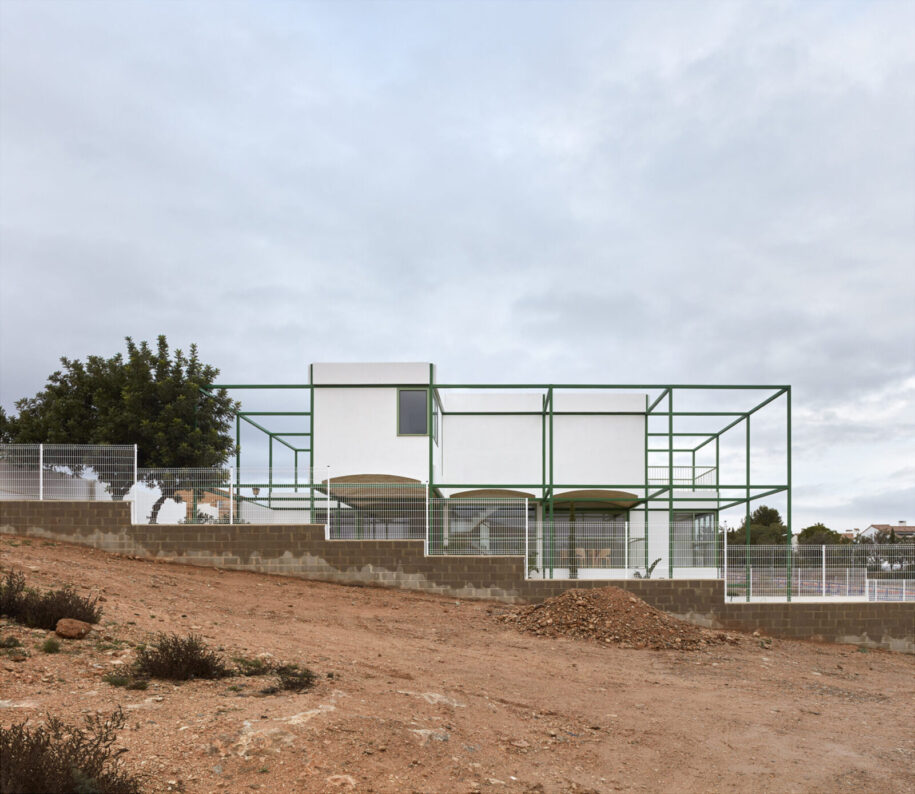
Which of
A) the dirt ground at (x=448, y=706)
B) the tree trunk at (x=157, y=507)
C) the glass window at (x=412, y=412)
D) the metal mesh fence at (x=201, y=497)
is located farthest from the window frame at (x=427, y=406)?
the dirt ground at (x=448, y=706)

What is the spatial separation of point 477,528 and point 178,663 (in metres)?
11.5

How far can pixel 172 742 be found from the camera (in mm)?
6363

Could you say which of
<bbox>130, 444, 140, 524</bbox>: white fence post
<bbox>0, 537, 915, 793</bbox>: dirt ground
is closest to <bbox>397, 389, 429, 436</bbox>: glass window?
<bbox>130, 444, 140, 524</bbox>: white fence post

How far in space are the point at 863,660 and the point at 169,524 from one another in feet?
51.2

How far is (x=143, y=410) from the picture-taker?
2261 cm

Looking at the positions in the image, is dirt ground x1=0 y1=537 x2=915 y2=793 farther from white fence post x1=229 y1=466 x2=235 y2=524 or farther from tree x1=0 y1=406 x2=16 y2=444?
tree x1=0 y1=406 x2=16 y2=444

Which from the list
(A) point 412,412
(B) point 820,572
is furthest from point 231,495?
(B) point 820,572

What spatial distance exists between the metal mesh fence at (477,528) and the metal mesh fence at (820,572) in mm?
4966

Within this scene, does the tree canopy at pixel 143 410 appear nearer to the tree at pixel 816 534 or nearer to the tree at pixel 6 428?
the tree at pixel 6 428

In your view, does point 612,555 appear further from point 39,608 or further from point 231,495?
point 39,608

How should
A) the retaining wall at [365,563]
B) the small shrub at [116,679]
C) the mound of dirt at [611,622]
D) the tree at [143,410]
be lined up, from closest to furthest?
the small shrub at [116,679], the mound of dirt at [611,622], the retaining wall at [365,563], the tree at [143,410]

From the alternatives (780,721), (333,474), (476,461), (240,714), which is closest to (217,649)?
(240,714)

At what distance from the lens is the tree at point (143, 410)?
22453 mm

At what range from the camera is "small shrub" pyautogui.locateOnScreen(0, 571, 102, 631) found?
936 centimetres
